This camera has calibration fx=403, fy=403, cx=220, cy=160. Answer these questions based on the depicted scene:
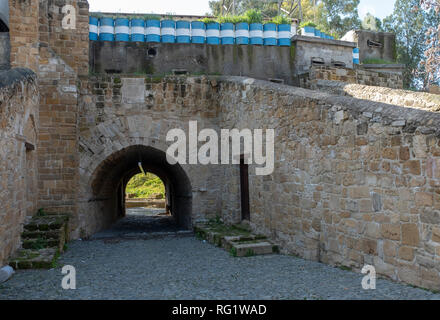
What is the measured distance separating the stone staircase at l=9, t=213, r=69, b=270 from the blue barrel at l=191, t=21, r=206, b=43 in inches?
241

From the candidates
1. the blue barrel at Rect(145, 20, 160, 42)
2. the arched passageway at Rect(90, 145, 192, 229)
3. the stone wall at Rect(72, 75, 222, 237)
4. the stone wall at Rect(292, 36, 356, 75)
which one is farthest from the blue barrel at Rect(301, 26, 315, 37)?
the arched passageway at Rect(90, 145, 192, 229)

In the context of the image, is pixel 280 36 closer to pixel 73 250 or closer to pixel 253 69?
pixel 253 69

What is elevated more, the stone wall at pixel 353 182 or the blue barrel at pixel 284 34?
the blue barrel at pixel 284 34

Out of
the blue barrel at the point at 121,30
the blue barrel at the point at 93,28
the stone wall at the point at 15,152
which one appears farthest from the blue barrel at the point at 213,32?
the stone wall at the point at 15,152

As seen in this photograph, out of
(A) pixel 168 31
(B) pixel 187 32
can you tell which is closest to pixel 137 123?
(A) pixel 168 31

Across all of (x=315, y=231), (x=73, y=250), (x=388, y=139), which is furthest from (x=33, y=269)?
(x=388, y=139)

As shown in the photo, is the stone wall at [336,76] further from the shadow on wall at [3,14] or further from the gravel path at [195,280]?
the shadow on wall at [3,14]

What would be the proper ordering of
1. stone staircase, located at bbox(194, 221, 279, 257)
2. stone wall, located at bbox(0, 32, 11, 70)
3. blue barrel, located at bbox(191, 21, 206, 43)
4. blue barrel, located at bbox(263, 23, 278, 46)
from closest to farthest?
stone staircase, located at bbox(194, 221, 279, 257)
stone wall, located at bbox(0, 32, 11, 70)
blue barrel, located at bbox(191, 21, 206, 43)
blue barrel, located at bbox(263, 23, 278, 46)

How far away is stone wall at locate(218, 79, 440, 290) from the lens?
3857 mm

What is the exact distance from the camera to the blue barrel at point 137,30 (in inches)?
433

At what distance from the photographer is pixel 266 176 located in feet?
23.3

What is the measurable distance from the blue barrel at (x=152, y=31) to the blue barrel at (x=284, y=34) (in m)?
3.55

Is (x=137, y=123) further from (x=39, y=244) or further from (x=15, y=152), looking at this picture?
(x=39, y=244)

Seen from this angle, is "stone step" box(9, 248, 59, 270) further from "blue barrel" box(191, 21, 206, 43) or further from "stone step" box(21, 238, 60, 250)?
"blue barrel" box(191, 21, 206, 43)
